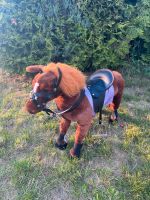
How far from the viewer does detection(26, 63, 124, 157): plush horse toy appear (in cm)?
318

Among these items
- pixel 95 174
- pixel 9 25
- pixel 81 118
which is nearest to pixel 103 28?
pixel 9 25

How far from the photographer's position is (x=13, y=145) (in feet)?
13.8

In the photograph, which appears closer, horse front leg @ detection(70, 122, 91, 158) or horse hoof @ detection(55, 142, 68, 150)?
horse front leg @ detection(70, 122, 91, 158)

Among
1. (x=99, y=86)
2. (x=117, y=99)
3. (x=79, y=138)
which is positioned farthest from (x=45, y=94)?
(x=117, y=99)

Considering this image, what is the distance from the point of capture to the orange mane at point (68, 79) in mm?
3199

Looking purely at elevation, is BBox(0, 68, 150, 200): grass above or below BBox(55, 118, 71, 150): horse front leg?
below

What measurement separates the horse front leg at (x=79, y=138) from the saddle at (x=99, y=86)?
323 millimetres

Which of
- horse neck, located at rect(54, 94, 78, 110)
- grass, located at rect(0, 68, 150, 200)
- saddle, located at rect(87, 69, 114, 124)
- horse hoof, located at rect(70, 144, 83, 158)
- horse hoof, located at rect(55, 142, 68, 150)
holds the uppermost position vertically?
horse neck, located at rect(54, 94, 78, 110)

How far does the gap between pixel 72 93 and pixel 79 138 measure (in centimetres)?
70

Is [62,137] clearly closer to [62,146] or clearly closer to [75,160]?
[62,146]

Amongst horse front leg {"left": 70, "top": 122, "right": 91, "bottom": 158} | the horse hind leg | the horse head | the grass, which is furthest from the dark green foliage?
the horse head

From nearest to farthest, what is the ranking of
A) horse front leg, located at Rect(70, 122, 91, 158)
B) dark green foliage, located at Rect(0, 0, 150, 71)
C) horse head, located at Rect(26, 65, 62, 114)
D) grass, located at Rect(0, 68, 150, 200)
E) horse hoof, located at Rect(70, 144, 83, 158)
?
horse head, located at Rect(26, 65, 62, 114)
grass, located at Rect(0, 68, 150, 200)
horse front leg, located at Rect(70, 122, 91, 158)
horse hoof, located at Rect(70, 144, 83, 158)
dark green foliage, located at Rect(0, 0, 150, 71)

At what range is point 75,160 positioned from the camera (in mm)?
3865

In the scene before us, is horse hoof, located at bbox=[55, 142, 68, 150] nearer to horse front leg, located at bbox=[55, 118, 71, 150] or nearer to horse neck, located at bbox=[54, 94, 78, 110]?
horse front leg, located at bbox=[55, 118, 71, 150]
